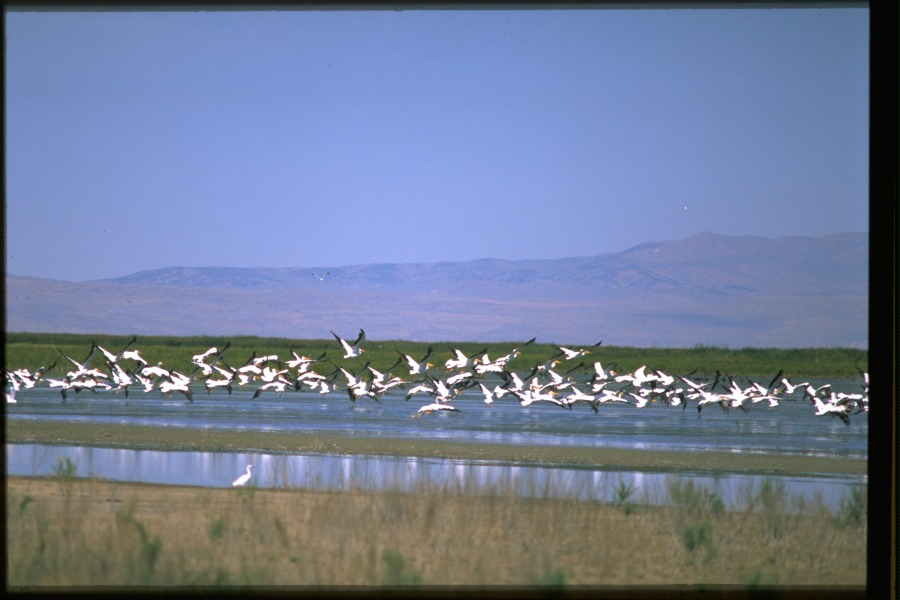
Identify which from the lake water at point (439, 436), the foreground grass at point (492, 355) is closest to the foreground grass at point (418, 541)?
the lake water at point (439, 436)

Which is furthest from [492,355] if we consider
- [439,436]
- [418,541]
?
[418,541]

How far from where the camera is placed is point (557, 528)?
9797 mm

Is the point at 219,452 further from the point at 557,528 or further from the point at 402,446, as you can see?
the point at 557,528

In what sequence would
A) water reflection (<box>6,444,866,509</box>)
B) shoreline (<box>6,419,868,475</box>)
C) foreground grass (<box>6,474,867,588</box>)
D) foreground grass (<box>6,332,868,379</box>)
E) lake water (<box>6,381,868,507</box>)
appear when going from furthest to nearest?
foreground grass (<box>6,332,868,379</box>) < shoreline (<box>6,419,868,475</box>) < lake water (<box>6,381,868,507</box>) < water reflection (<box>6,444,866,509</box>) < foreground grass (<box>6,474,867,588</box>)

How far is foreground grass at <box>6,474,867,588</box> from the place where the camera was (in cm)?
811

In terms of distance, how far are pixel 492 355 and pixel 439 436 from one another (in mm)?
22762

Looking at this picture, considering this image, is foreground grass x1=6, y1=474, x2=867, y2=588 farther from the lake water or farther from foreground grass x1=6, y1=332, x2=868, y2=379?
foreground grass x1=6, y1=332, x2=868, y2=379

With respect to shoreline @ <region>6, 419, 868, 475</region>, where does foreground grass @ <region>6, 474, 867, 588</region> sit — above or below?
above

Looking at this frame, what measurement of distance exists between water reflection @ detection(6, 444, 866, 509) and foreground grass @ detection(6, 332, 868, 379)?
66.1ft

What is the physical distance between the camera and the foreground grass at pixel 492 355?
132ft

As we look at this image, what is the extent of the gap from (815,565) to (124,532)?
17.3 feet

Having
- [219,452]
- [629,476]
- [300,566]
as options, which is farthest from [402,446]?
[300,566]

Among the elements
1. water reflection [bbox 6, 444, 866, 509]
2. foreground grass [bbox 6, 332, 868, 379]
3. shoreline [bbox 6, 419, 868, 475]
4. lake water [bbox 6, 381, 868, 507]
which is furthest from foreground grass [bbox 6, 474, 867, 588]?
foreground grass [bbox 6, 332, 868, 379]

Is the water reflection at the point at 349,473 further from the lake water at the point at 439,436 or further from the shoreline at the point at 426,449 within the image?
the shoreline at the point at 426,449
